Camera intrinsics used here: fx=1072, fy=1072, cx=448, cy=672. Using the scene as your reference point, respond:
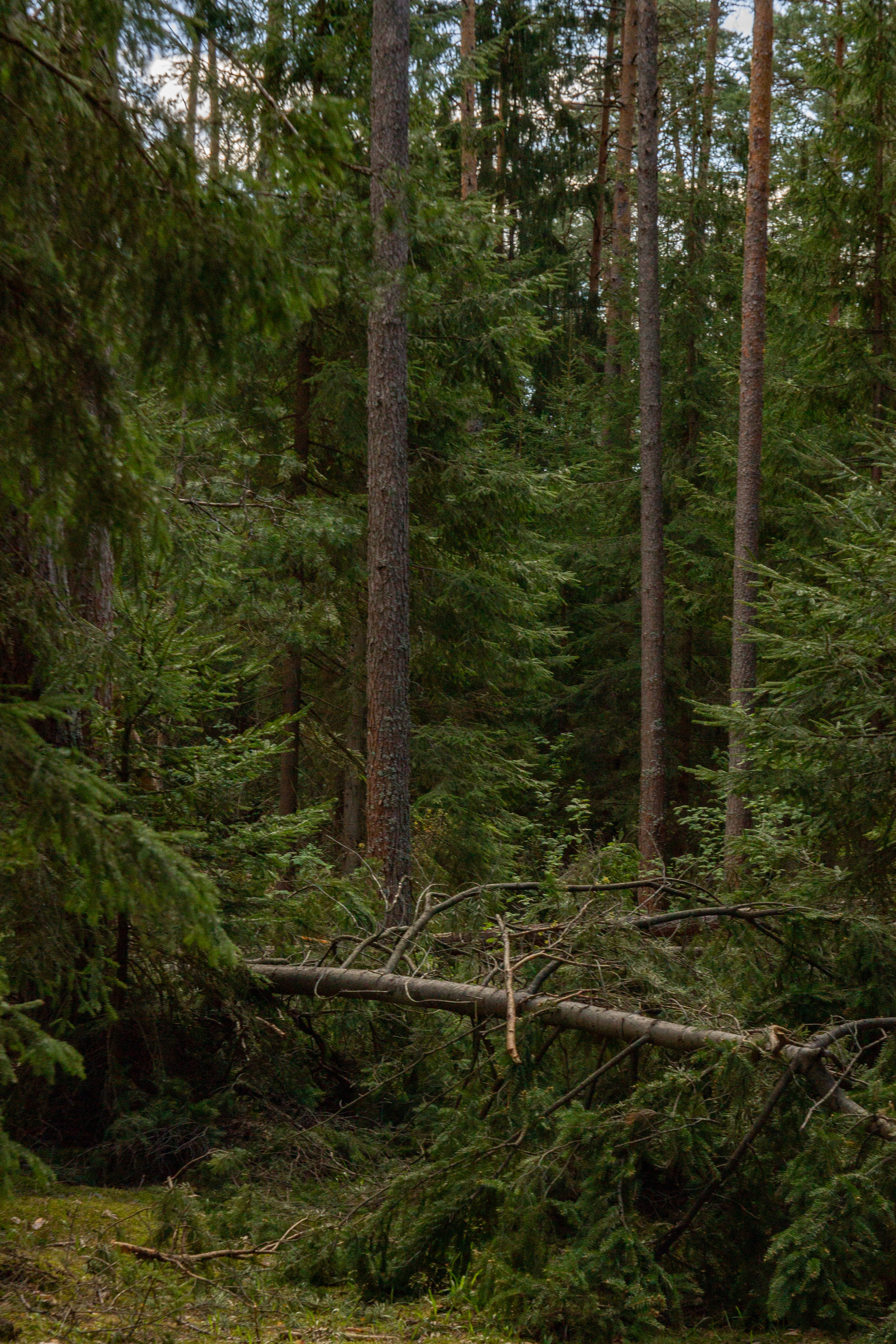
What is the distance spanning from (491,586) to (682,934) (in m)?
4.52

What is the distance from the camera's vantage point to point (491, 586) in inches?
454

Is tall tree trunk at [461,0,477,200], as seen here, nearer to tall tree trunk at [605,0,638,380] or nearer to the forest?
the forest

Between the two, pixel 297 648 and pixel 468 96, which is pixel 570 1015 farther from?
pixel 468 96

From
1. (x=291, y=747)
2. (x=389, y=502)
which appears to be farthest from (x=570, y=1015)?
(x=291, y=747)

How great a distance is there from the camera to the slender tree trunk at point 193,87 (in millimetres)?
3424

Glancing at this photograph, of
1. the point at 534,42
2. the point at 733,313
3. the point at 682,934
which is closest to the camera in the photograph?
the point at 682,934

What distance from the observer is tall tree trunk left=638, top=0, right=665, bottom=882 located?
15.2 m

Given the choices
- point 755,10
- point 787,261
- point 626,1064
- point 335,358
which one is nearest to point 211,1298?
point 626,1064

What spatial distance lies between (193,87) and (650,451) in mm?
12114

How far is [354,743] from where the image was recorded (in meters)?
13.1

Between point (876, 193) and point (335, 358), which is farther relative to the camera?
point (876, 193)

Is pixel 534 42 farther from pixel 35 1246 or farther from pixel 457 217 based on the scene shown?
pixel 35 1246

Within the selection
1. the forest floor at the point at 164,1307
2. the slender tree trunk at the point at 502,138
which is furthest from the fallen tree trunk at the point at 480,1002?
the slender tree trunk at the point at 502,138

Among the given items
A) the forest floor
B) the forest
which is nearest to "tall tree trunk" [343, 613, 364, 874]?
the forest
